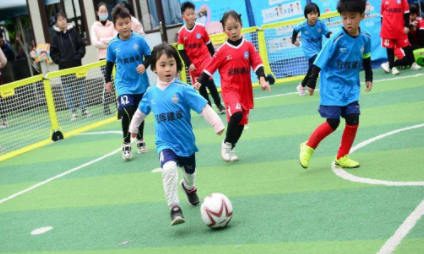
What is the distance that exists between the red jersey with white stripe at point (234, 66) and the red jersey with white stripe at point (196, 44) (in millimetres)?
3984

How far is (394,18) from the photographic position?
1327 cm

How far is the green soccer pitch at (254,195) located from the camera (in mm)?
5031

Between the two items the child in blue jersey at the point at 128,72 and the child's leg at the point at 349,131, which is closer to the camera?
the child's leg at the point at 349,131

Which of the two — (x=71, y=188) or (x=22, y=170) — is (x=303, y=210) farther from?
(x=22, y=170)

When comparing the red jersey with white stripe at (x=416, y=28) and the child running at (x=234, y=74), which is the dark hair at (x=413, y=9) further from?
the child running at (x=234, y=74)

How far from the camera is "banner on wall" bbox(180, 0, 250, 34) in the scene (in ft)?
52.0

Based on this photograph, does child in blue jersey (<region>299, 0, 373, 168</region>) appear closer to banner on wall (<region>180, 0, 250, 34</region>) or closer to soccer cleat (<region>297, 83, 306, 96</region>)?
soccer cleat (<region>297, 83, 306, 96</region>)

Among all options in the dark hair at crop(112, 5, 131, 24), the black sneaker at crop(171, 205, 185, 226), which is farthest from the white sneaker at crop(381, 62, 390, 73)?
the black sneaker at crop(171, 205, 185, 226)

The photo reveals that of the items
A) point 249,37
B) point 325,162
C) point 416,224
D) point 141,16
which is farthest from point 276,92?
point 416,224

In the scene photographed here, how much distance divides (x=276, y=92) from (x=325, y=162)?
6783mm

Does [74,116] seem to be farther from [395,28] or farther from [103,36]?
[395,28]

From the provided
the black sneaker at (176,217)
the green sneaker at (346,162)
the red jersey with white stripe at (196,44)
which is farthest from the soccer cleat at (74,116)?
the black sneaker at (176,217)

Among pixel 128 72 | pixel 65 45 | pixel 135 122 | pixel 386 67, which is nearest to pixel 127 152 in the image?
pixel 128 72

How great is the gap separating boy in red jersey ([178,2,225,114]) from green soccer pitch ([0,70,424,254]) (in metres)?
1.64
